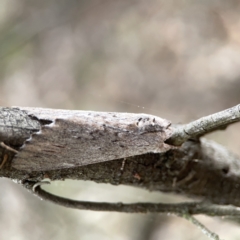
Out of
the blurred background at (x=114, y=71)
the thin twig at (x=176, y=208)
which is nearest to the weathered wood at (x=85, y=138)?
the thin twig at (x=176, y=208)

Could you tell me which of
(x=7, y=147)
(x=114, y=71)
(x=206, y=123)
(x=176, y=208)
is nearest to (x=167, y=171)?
(x=176, y=208)

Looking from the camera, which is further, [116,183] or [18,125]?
[116,183]

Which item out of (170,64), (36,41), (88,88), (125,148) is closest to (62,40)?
(36,41)

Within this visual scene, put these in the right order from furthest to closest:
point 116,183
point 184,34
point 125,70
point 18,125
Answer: point 125,70 < point 184,34 < point 116,183 < point 18,125

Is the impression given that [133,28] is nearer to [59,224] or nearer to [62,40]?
[62,40]

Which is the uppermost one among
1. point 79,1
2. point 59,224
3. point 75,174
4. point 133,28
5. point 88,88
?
point 79,1

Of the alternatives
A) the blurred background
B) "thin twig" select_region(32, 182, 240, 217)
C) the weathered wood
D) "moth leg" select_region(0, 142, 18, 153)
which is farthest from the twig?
the blurred background

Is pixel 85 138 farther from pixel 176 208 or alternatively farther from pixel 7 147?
pixel 176 208
